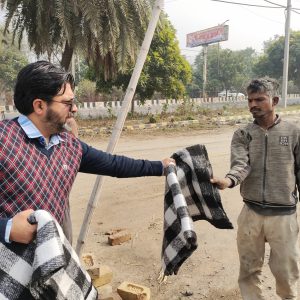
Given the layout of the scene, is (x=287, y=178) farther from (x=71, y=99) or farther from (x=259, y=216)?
(x=71, y=99)

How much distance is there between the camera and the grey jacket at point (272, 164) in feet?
8.68

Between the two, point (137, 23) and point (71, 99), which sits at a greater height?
point (137, 23)

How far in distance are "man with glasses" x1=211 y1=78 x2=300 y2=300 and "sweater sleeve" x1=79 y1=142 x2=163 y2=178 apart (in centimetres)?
70

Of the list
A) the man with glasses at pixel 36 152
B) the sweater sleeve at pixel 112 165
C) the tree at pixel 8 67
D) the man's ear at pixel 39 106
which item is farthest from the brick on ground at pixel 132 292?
the tree at pixel 8 67

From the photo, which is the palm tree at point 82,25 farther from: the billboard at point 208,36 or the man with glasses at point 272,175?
the billboard at point 208,36

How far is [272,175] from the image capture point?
2.66 metres

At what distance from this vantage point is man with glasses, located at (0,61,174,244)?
1.47m

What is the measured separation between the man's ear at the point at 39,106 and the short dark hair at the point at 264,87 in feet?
5.21

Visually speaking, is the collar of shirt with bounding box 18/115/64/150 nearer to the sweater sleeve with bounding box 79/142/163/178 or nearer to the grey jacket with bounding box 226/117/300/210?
the sweater sleeve with bounding box 79/142/163/178

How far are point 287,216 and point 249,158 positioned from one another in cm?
49

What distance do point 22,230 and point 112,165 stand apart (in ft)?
2.56

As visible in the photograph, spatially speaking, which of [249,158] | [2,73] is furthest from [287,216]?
[2,73]

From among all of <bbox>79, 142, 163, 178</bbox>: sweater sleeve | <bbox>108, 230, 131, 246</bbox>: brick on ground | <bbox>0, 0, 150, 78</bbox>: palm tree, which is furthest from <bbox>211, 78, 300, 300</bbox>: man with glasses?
<bbox>0, 0, 150, 78</bbox>: palm tree

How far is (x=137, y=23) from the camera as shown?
11.4 metres
